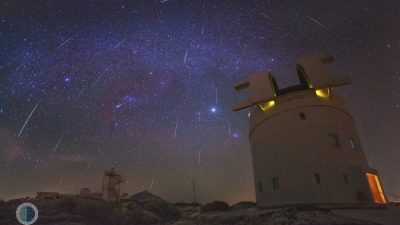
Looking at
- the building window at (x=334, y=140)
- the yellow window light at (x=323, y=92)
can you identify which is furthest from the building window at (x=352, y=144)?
the yellow window light at (x=323, y=92)

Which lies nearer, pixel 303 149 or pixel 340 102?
pixel 303 149

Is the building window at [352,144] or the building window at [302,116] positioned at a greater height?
the building window at [302,116]

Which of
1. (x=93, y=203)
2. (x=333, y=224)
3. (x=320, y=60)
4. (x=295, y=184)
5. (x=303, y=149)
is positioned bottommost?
(x=333, y=224)

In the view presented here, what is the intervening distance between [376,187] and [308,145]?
239 inches

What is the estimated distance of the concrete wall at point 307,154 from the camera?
1844 centimetres

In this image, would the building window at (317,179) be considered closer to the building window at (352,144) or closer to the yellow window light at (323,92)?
the building window at (352,144)

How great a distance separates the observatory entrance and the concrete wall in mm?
997

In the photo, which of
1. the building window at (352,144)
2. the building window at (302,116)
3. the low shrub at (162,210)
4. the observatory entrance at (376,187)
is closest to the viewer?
the observatory entrance at (376,187)

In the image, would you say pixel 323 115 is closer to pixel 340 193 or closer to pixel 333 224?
pixel 340 193

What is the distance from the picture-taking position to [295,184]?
19312 millimetres

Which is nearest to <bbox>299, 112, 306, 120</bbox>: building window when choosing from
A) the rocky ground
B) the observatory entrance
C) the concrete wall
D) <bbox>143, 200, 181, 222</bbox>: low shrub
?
the concrete wall

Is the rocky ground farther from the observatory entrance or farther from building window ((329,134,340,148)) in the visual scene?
the observatory entrance

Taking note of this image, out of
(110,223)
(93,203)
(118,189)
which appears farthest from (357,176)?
(118,189)

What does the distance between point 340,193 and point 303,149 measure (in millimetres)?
3772
